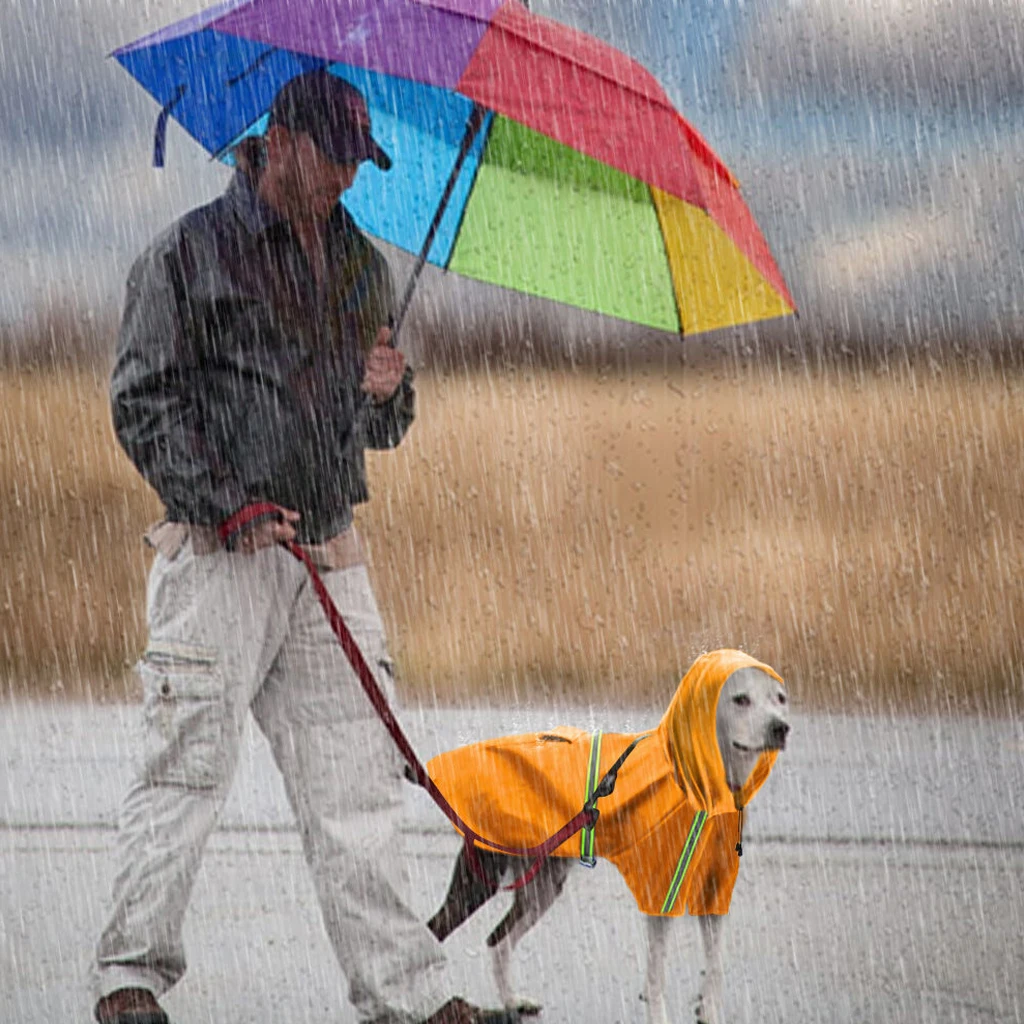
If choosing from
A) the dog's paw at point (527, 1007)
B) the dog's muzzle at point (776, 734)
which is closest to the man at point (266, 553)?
the dog's paw at point (527, 1007)

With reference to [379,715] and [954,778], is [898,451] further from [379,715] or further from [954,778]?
[379,715]

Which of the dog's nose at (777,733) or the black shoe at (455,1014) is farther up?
the dog's nose at (777,733)

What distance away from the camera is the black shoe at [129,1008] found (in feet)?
11.0

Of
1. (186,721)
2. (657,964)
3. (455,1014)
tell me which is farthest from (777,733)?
(186,721)

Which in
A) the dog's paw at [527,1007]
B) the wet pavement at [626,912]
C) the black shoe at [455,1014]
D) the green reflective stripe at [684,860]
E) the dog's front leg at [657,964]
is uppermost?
the green reflective stripe at [684,860]

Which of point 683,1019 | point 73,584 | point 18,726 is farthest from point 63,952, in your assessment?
point 73,584

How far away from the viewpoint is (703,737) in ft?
11.1

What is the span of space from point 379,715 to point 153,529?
2.17ft

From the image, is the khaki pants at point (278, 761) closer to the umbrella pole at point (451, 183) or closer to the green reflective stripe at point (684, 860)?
the green reflective stripe at point (684, 860)

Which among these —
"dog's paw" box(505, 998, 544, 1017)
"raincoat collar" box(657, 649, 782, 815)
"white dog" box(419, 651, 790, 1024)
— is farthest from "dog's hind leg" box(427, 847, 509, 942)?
"raincoat collar" box(657, 649, 782, 815)

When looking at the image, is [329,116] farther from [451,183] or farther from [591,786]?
[591,786]

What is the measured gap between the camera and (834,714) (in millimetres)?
9492

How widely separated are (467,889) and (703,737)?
77 centimetres

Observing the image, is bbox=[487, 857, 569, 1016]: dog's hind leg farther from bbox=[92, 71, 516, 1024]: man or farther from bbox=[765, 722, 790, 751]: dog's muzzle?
bbox=[765, 722, 790, 751]: dog's muzzle
